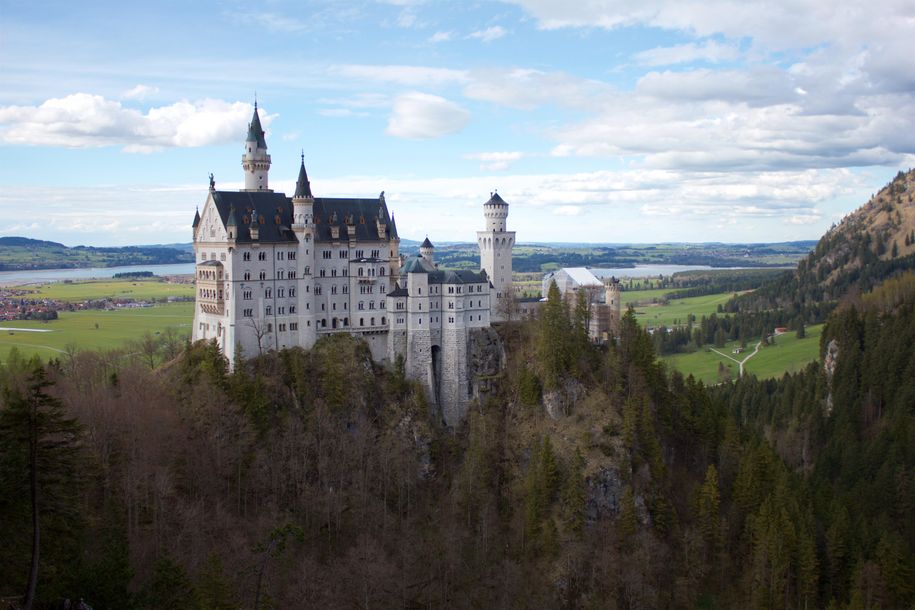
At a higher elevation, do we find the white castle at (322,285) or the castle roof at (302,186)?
the castle roof at (302,186)

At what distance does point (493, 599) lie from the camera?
78.9m

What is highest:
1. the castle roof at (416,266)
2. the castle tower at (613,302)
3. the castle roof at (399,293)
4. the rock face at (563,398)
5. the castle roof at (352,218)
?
the castle roof at (352,218)

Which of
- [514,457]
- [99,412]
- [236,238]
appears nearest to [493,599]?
[514,457]

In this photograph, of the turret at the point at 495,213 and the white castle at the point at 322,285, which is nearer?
the white castle at the point at 322,285

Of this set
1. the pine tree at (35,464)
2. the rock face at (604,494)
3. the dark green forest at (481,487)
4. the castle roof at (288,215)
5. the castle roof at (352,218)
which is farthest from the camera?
the castle roof at (352,218)

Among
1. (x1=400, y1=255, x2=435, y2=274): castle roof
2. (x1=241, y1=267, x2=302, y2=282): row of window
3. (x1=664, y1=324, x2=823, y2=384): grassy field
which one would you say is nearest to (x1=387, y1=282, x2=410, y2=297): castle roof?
(x1=400, y1=255, x2=435, y2=274): castle roof

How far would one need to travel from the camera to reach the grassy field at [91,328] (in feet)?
414

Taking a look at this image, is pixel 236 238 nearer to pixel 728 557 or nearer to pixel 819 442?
pixel 728 557

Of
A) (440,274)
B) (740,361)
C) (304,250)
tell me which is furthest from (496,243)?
(740,361)

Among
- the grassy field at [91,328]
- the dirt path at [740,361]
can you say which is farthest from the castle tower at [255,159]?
the dirt path at [740,361]

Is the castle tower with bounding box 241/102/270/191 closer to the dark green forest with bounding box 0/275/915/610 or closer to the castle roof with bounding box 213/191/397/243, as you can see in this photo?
the castle roof with bounding box 213/191/397/243

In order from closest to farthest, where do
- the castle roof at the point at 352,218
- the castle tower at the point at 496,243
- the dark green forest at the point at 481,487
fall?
the dark green forest at the point at 481,487 < the castle roof at the point at 352,218 < the castle tower at the point at 496,243

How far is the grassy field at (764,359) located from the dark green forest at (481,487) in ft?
200

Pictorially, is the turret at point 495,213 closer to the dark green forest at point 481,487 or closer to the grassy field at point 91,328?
the dark green forest at point 481,487
